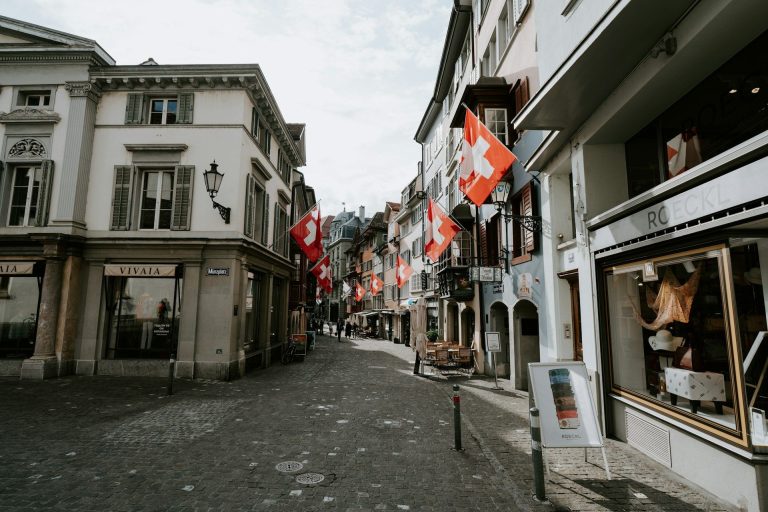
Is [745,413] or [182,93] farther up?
[182,93]

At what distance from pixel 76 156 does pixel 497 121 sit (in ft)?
50.9

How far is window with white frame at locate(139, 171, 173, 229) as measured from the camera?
606 inches

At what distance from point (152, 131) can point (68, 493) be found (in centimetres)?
1394

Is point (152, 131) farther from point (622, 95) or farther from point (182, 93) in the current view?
point (622, 95)

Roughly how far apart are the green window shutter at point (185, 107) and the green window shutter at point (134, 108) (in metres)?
1.53

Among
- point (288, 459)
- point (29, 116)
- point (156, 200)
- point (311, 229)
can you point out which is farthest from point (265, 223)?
point (288, 459)

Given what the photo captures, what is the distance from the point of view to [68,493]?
17.0ft

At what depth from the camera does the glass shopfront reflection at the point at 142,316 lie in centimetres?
1496

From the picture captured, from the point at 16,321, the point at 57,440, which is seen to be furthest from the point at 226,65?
the point at 57,440

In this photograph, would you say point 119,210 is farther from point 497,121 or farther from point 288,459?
point 497,121

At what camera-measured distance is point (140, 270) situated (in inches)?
582

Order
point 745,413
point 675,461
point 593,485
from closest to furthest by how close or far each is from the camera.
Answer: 1. point 745,413
2. point 593,485
3. point 675,461

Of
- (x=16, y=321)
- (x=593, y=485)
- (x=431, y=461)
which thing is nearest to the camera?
(x=593, y=485)

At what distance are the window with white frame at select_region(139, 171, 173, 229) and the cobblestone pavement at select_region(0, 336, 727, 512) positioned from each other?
21.2 ft
